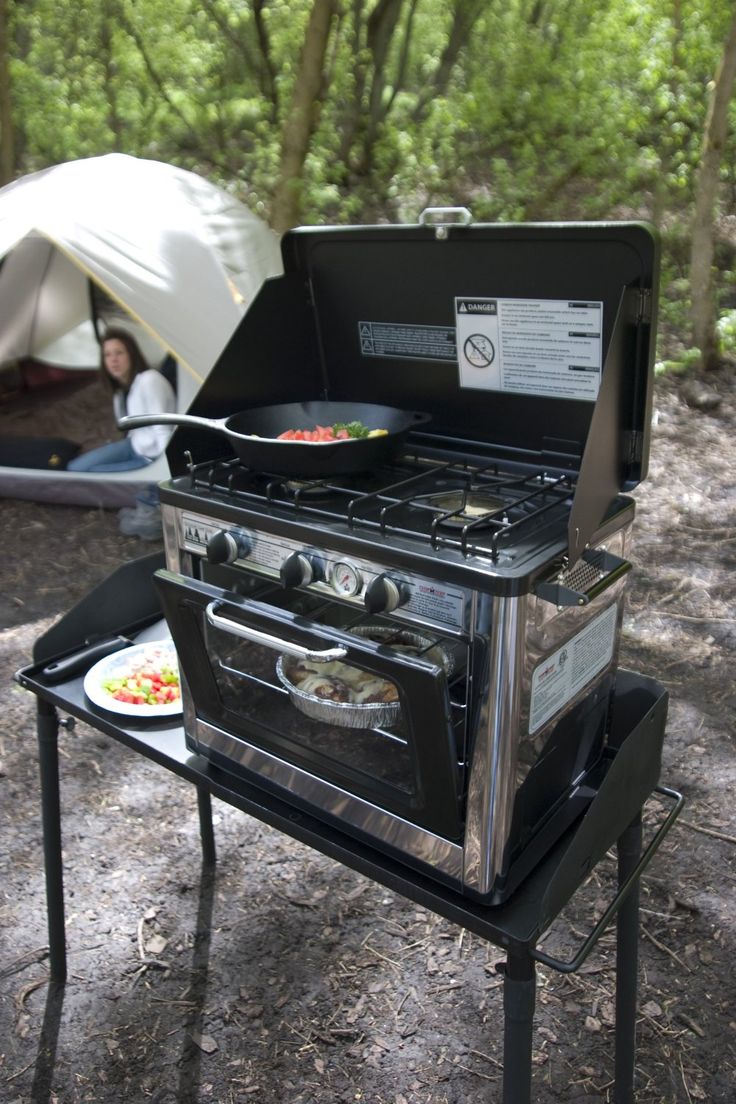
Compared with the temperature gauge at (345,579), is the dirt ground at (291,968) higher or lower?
lower

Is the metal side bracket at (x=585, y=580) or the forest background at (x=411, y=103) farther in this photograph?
the forest background at (x=411, y=103)

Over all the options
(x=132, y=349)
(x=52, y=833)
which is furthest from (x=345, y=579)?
(x=132, y=349)

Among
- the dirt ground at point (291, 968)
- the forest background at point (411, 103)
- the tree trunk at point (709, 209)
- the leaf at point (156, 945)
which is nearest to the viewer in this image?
the dirt ground at point (291, 968)

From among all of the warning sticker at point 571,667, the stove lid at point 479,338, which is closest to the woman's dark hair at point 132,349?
the stove lid at point 479,338

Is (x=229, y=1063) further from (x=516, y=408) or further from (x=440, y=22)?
(x=440, y=22)

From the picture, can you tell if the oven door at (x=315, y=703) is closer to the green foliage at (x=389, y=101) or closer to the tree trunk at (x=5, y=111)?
the green foliage at (x=389, y=101)

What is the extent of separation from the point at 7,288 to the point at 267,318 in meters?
5.48

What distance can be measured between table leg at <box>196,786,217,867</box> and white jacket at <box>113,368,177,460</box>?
3134mm

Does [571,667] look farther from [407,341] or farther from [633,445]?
[407,341]

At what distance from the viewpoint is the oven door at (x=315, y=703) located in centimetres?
122

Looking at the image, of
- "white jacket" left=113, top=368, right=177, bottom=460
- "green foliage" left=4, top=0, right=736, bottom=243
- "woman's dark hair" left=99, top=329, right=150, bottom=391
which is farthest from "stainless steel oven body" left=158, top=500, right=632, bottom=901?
"green foliage" left=4, top=0, right=736, bottom=243

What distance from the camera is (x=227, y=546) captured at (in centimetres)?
147

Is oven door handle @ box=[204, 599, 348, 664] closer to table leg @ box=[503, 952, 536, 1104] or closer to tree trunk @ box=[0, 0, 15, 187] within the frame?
table leg @ box=[503, 952, 536, 1104]

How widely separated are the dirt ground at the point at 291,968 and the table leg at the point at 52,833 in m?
0.13
